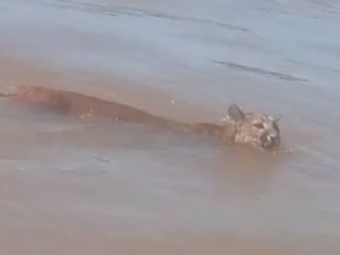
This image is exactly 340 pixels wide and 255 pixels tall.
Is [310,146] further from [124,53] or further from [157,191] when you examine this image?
[124,53]

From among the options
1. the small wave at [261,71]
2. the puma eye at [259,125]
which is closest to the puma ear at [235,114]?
the puma eye at [259,125]

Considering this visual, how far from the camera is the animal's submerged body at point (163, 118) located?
26.1 feet

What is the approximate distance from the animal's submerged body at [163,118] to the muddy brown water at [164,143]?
0.45 feet

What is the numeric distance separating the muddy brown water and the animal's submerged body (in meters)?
0.14

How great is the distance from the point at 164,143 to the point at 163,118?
0.52 m

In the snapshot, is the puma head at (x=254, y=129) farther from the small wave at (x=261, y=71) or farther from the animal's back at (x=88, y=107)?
the small wave at (x=261, y=71)

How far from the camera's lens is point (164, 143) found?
7.63 m

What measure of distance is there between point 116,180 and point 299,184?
53.0 inches

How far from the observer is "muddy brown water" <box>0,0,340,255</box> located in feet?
18.4

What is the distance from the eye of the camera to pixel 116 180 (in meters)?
6.39

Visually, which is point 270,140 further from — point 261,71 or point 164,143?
point 261,71

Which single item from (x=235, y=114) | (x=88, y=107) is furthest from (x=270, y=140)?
(x=88, y=107)

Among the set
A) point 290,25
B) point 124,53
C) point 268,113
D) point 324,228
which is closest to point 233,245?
point 324,228

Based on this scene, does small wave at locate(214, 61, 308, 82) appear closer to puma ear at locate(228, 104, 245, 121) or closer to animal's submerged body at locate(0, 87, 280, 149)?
animal's submerged body at locate(0, 87, 280, 149)
